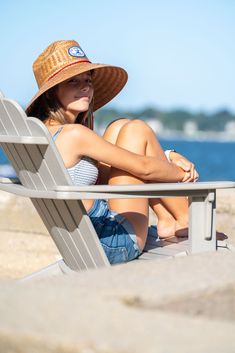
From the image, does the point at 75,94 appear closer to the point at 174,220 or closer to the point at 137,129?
the point at 137,129

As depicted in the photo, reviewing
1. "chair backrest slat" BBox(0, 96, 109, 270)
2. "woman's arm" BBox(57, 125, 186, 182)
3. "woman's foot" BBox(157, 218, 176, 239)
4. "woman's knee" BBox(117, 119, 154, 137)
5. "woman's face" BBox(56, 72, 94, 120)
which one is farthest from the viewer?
"woman's foot" BBox(157, 218, 176, 239)

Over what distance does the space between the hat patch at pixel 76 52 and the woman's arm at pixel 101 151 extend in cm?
46

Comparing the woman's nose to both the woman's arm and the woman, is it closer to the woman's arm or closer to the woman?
the woman

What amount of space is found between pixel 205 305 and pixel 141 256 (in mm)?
1335

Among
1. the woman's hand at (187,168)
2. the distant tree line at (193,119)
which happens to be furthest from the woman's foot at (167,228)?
the distant tree line at (193,119)

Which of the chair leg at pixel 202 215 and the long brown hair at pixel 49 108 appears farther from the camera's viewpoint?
the long brown hair at pixel 49 108

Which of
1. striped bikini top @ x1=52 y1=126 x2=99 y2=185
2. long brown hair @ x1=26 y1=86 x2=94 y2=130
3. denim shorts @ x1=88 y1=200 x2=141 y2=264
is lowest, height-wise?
denim shorts @ x1=88 y1=200 x2=141 y2=264

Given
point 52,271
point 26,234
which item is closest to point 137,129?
point 52,271

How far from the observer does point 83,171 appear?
3.57 meters

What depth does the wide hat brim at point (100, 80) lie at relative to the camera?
3.69 metres

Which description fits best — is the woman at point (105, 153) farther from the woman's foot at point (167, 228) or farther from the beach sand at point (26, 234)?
the beach sand at point (26, 234)

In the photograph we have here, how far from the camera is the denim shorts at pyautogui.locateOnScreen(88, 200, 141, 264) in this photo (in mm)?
3566

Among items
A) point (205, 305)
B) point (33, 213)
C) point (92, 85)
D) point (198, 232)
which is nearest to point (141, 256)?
point (198, 232)

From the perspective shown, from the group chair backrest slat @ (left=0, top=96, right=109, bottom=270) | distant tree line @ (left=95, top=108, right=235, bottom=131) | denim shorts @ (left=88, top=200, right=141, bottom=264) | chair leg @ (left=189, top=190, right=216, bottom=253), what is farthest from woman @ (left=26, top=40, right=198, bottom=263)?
distant tree line @ (left=95, top=108, right=235, bottom=131)
